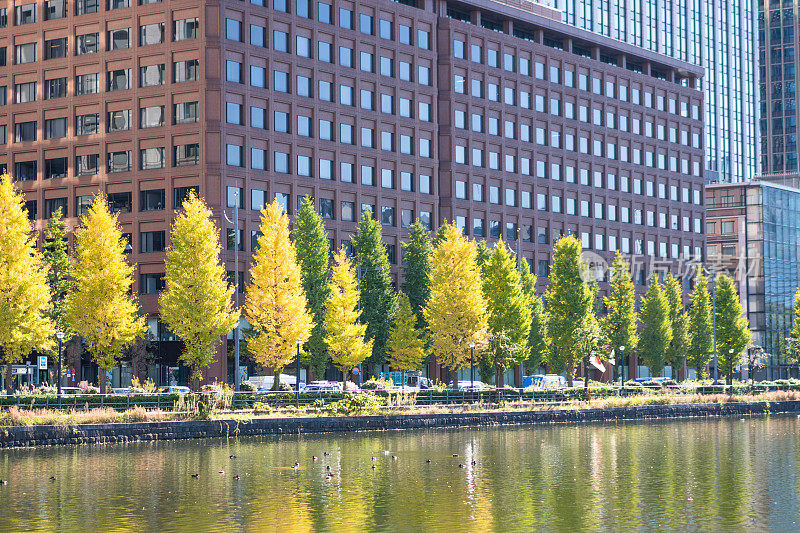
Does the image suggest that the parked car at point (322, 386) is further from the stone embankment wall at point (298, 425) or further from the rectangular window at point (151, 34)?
the rectangular window at point (151, 34)

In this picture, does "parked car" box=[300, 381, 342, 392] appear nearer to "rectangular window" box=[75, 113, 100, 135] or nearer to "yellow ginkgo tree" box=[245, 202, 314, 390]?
"yellow ginkgo tree" box=[245, 202, 314, 390]

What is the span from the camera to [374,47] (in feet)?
364

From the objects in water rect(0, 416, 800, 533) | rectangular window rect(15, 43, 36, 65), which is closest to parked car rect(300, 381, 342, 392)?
water rect(0, 416, 800, 533)

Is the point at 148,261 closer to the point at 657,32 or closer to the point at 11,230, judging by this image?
the point at 11,230

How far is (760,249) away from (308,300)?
88.3m

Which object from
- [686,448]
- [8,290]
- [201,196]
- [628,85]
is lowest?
[686,448]

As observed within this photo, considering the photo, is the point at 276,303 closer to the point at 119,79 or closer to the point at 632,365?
the point at 119,79

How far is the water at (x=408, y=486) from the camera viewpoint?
3127cm

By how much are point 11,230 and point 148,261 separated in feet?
102

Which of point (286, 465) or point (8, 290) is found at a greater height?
point (8, 290)

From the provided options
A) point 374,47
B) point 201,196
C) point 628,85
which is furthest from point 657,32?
point 201,196

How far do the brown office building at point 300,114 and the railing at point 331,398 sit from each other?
2445 cm

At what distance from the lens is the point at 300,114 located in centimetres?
10462

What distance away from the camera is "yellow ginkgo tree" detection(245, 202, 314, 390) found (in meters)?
77.1
